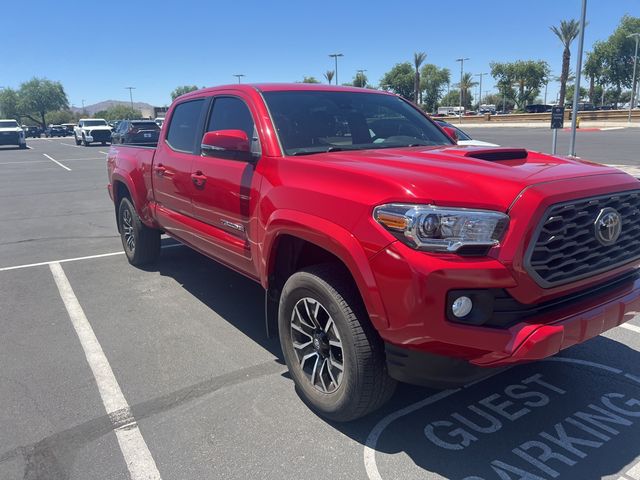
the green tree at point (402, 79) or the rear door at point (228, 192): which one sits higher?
the green tree at point (402, 79)

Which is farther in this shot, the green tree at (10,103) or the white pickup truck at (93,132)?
the green tree at (10,103)

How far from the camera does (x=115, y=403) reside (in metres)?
3.43

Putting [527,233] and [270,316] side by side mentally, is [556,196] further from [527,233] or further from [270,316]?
[270,316]

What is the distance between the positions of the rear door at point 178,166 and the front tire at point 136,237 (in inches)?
32.7

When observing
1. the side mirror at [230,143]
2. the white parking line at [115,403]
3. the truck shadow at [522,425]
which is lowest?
the truck shadow at [522,425]

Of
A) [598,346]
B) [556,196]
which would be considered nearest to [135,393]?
[556,196]

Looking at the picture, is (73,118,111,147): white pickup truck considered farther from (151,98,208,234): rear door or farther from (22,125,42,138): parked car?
(22,125,42,138): parked car

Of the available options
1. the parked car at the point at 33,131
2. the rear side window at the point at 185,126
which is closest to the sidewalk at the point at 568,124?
the rear side window at the point at 185,126

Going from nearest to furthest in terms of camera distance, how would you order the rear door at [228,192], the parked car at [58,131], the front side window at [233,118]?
the rear door at [228,192], the front side window at [233,118], the parked car at [58,131]

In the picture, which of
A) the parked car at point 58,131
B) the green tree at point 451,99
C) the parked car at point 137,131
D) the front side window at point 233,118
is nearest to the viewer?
the front side window at point 233,118

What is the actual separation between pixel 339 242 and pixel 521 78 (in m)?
90.0

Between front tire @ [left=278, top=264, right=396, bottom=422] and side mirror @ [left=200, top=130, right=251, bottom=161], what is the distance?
101 centimetres

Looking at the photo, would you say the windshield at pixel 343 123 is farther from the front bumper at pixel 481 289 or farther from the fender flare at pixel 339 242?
the front bumper at pixel 481 289

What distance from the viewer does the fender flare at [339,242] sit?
2.60 m
